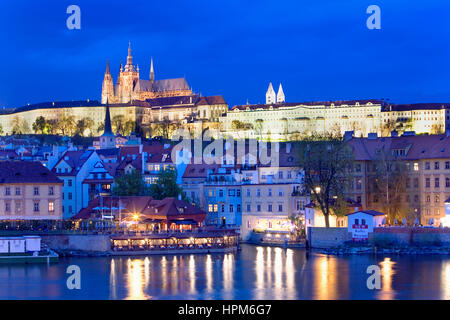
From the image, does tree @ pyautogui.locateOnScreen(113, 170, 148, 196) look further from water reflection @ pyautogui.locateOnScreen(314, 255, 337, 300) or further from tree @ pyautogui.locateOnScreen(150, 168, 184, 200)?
water reflection @ pyautogui.locateOnScreen(314, 255, 337, 300)

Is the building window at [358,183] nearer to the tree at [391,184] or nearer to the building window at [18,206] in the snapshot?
the tree at [391,184]

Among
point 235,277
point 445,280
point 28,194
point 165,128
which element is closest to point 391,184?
point 445,280

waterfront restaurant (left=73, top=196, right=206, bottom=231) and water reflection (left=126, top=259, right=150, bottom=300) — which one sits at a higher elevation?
waterfront restaurant (left=73, top=196, right=206, bottom=231)

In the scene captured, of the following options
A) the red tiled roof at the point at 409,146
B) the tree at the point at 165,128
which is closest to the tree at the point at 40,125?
A: the tree at the point at 165,128

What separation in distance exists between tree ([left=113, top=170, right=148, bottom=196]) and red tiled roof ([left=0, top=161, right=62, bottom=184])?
16.5ft

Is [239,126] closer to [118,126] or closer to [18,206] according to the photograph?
[118,126]

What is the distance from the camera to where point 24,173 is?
196 ft

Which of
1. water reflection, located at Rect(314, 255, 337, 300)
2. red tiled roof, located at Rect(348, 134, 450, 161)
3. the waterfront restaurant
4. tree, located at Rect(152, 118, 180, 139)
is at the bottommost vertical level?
water reflection, located at Rect(314, 255, 337, 300)

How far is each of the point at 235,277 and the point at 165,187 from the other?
63.9ft

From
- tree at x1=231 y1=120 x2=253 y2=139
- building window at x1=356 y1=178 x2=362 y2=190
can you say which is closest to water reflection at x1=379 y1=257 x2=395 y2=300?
building window at x1=356 y1=178 x2=362 y2=190

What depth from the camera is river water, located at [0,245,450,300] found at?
39.6 m

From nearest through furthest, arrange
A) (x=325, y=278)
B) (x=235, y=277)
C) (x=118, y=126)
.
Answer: (x=325, y=278), (x=235, y=277), (x=118, y=126)

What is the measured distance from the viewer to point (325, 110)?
623 feet

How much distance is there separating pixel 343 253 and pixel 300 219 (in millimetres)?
6332
